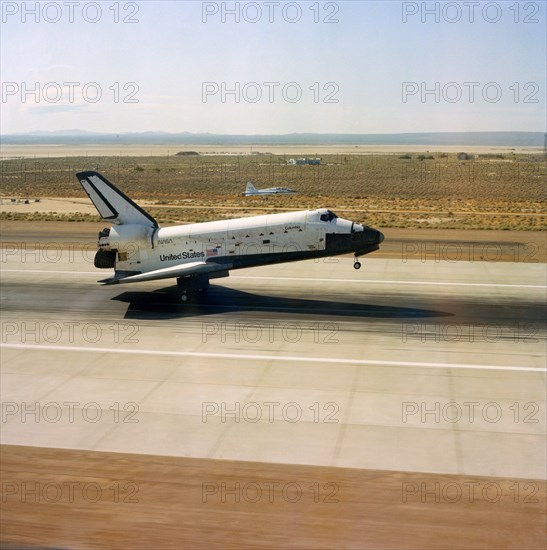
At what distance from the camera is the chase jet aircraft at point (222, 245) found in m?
30.9

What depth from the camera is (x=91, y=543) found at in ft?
43.8

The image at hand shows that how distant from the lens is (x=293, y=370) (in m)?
22.9

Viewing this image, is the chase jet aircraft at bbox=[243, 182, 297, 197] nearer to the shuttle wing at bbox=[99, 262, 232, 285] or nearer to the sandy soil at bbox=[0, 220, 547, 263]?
the sandy soil at bbox=[0, 220, 547, 263]

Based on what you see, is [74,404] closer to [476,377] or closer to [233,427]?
[233,427]

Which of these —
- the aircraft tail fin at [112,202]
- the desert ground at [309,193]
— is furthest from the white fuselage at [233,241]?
the desert ground at [309,193]

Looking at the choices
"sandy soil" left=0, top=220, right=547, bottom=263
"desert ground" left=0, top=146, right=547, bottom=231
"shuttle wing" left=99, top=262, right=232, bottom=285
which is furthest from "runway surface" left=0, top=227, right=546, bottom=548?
"desert ground" left=0, top=146, right=547, bottom=231

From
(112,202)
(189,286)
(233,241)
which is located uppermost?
(112,202)

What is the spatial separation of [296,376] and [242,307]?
28.7 ft

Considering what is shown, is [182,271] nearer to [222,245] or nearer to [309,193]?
[222,245]

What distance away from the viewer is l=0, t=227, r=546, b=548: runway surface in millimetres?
16938

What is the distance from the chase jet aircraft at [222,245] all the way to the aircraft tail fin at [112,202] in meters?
0.42

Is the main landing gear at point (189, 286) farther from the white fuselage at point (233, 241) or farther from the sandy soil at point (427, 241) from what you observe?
the sandy soil at point (427, 241)

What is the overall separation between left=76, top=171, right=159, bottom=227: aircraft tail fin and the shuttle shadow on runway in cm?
334

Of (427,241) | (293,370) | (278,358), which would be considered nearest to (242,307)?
(278,358)
